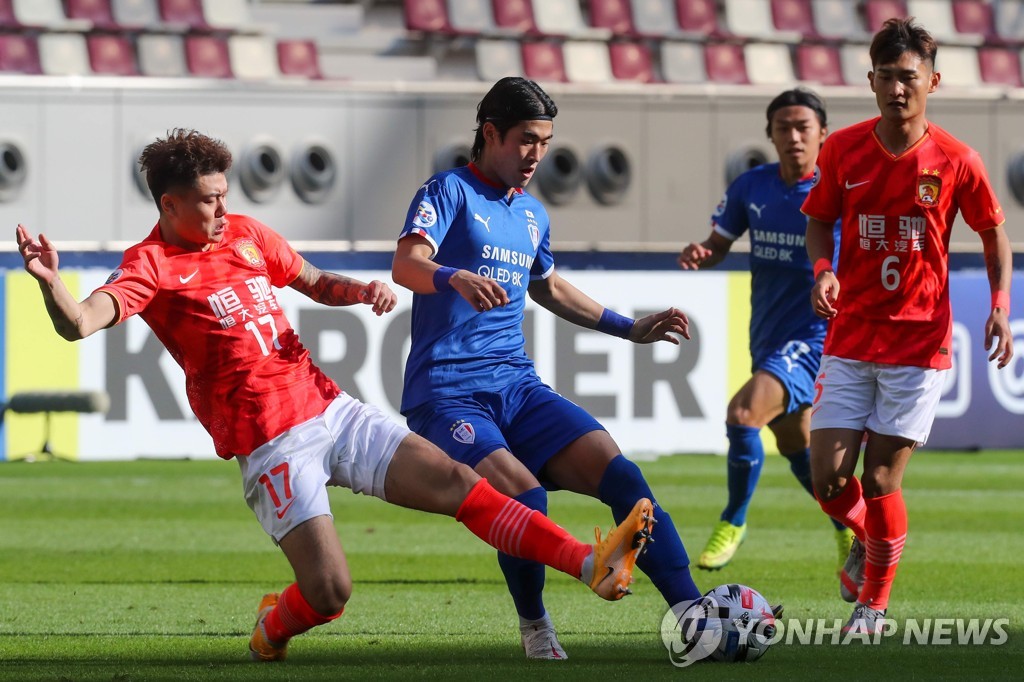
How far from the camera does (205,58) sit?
2045 cm

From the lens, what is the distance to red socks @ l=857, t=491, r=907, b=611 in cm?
575

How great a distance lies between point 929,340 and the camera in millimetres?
5652

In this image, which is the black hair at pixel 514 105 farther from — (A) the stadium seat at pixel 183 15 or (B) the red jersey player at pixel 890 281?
(A) the stadium seat at pixel 183 15

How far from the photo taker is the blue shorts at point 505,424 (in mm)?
5141

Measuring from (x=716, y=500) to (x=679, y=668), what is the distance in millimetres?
6241

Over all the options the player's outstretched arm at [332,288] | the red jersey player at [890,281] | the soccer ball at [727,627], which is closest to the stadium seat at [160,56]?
the player's outstretched arm at [332,288]

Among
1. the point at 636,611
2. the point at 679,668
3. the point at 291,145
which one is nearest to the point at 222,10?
the point at 291,145

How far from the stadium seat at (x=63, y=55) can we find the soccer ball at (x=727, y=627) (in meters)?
16.4

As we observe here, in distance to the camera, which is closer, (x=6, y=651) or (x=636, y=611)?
(x=6, y=651)

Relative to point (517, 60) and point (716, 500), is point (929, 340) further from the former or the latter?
point (517, 60)

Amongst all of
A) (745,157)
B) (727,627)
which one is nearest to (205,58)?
(745,157)

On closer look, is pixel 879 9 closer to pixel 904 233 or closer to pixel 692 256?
pixel 692 256

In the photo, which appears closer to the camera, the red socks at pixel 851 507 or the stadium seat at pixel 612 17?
the red socks at pixel 851 507

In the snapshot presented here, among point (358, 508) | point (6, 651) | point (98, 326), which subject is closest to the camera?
point (98, 326)
